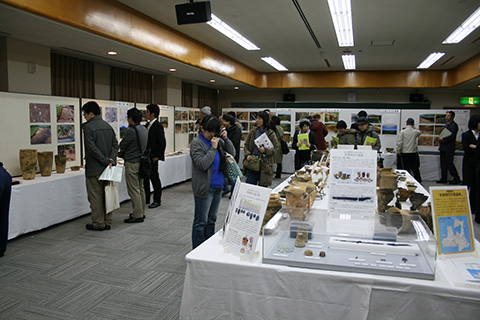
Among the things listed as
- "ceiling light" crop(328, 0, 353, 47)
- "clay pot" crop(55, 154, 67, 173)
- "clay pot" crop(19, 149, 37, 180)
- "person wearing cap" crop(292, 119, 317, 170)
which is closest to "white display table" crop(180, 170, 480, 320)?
"clay pot" crop(19, 149, 37, 180)

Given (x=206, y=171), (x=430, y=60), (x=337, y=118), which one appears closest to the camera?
(x=206, y=171)

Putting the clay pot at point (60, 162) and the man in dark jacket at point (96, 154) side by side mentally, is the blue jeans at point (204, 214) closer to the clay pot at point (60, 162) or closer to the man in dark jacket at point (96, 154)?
the man in dark jacket at point (96, 154)

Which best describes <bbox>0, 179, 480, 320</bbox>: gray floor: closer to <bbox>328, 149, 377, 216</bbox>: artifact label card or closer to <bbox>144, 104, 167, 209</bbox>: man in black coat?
<bbox>144, 104, 167, 209</bbox>: man in black coat

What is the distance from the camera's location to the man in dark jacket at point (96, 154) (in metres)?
4.35

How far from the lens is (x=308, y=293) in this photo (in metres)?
1.80

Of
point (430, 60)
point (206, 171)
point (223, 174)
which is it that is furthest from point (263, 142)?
point (430, 60)

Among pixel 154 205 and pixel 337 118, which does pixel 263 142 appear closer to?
pixel 154 205

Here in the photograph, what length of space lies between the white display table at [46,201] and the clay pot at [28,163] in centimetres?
8

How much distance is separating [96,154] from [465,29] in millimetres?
6164

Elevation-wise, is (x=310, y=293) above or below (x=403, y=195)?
below

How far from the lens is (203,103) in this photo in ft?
39.9

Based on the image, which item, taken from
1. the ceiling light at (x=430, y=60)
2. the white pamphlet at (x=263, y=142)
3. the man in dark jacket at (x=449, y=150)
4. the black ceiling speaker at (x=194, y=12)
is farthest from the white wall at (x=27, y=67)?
the man in dark jacket at (x=449, y=150)

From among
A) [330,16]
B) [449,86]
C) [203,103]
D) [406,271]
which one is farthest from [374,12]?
[203,103]

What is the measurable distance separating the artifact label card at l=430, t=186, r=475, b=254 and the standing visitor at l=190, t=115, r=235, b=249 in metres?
1.76
